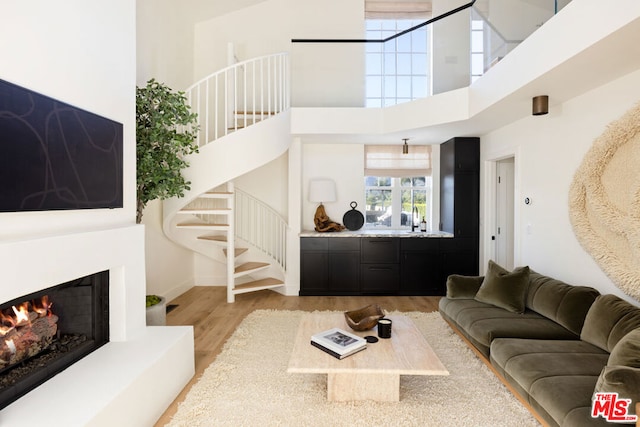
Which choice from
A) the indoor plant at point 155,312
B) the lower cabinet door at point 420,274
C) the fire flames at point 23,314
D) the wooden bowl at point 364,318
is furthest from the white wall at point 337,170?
the fire flames at point 23,314

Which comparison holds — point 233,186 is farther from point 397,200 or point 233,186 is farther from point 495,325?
point 495,325

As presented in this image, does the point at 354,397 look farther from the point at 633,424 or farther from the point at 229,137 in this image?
the point at 229,137

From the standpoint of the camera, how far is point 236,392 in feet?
7.74

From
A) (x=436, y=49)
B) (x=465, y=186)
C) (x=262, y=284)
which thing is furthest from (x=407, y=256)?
(x=436, y=49)

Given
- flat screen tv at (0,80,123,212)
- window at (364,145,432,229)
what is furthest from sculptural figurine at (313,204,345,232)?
flat screen tv at (0,80,123,212)

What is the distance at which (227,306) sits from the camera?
443cm

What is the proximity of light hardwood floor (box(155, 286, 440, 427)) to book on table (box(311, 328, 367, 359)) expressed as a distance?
1154mm

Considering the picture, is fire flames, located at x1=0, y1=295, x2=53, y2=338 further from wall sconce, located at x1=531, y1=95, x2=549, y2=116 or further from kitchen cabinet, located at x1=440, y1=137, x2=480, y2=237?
kitchen cabinet, located at x1=440, y1=137, x2=480, y2=237

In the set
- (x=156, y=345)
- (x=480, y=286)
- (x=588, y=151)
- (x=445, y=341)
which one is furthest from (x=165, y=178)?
(x=588, y=151)

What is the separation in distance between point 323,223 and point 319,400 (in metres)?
3.09

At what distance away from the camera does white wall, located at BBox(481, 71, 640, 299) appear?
267cm

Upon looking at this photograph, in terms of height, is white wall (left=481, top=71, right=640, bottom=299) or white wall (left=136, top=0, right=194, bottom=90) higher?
white wall (left=136, top=0, right=194, bottom=90)

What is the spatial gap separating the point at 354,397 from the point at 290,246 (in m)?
2.89

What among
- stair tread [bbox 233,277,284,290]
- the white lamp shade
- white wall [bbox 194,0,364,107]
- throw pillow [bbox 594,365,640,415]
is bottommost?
stair tread [bbox 233,277,284,290]
